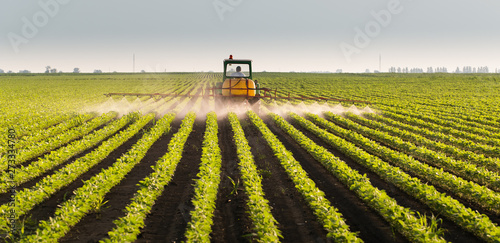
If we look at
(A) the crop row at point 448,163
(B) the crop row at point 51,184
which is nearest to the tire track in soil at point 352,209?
(A) the crop row at point 448,163

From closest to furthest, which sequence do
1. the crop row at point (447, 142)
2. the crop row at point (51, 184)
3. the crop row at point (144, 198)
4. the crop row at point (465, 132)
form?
the crop row at point (144, 198), the crop row at point (51, 184), the crop row at point (447, 142), the crop row at point (465, 132)

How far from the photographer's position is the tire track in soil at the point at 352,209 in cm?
577

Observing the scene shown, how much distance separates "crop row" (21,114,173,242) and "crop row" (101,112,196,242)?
0.62m

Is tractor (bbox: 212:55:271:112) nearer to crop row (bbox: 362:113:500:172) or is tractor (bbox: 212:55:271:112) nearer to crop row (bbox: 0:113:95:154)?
crop row (bbox: 362:113:500:172)

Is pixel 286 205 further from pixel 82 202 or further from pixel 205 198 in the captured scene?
pixel 82 202

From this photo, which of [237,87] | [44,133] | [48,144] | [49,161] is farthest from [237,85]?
[49,161]

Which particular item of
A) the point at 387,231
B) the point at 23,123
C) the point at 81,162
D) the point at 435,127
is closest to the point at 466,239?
the point at 387,231

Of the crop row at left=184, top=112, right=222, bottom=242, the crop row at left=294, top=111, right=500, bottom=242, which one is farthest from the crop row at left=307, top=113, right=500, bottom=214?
the crop row at left=184, top=112, right=222, bottom=242

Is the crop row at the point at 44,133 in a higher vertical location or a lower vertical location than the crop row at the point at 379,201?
higher

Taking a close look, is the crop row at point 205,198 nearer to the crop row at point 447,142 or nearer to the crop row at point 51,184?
the crop row at point 51,184

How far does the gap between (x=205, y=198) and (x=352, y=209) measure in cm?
278

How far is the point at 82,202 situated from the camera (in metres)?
6.23

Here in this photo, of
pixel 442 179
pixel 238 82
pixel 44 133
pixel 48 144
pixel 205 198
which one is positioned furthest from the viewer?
pixel 238 82

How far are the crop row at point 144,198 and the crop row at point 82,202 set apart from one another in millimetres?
620
